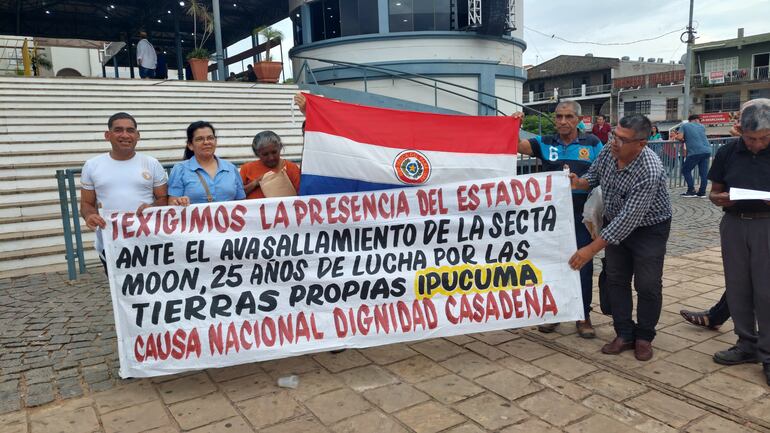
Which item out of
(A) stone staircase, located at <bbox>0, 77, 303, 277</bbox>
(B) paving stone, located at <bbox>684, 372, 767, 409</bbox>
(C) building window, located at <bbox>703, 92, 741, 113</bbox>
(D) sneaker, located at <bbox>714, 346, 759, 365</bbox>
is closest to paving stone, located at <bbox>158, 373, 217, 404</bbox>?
(B) paving stone, located at <bbox>684, 372, 767, 409</bbox>

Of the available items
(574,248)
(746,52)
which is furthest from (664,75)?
(574,248)

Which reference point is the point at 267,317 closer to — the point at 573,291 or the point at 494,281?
the point at 494,281

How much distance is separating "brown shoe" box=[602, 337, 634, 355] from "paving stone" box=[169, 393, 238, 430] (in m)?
2.55

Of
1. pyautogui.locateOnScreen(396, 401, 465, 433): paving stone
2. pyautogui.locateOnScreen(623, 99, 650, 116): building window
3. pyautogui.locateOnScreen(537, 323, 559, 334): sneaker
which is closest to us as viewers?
pyautogui.locateOnScreen(396, 401, 465, 433): paving stone

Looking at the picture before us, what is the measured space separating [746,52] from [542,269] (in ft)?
167

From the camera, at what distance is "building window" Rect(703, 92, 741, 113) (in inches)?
1754

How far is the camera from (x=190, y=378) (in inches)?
141

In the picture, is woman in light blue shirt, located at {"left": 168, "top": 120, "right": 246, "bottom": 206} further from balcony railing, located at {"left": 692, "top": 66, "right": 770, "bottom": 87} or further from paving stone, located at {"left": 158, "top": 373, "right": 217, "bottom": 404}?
balcony railing, located at {"left": 692, "top": 66, "right": 770, "bottom": 87}

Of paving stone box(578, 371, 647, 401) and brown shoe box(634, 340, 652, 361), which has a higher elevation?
brown shoe box(634, 340, 652, 361)

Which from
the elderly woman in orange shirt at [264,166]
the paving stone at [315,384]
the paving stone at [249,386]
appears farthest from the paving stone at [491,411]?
the elderly woman in orange shirt at [264,166]

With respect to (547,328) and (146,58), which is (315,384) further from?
(146,58)

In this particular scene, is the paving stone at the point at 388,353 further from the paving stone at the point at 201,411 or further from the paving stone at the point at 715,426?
the paving stone at the point at 715,426

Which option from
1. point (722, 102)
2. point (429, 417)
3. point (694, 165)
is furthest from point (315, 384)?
point (722, 102)

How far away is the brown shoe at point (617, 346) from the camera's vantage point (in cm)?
380
